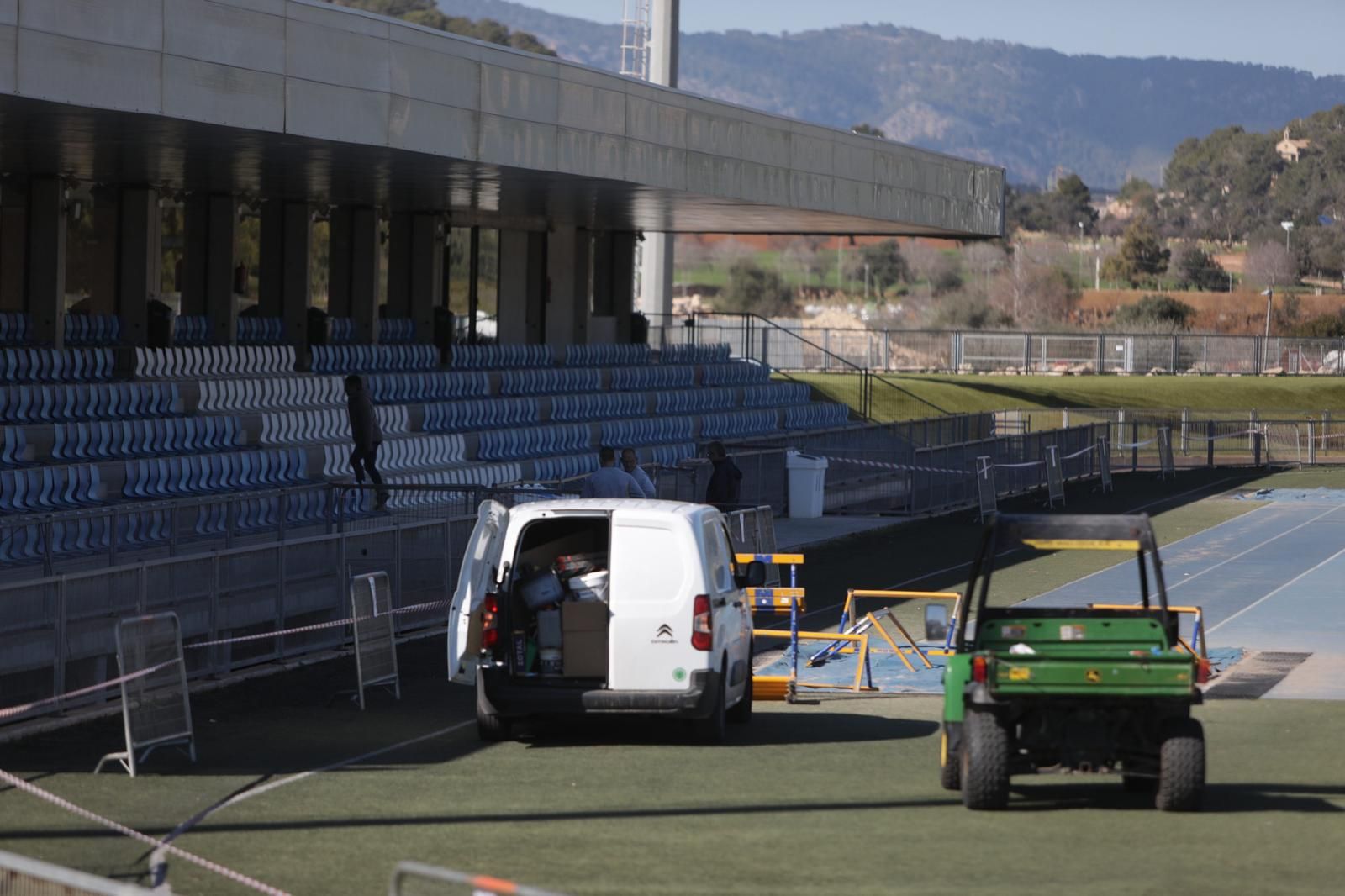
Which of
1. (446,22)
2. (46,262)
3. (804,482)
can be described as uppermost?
(446,22)

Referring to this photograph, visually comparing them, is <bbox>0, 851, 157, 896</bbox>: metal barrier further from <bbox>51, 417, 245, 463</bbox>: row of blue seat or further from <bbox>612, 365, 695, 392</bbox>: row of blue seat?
<bbox>612, 365, 695, 392</bbox>: row of blue seat

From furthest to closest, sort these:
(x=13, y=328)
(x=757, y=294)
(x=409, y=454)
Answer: (x=757, y=294)
(x=409, y=454)
(x=13, y=328)

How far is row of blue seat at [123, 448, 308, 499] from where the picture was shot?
23859 mm

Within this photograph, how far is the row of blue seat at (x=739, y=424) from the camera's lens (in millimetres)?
41969

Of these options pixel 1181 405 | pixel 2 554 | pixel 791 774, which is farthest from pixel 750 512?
pixel 1181 405

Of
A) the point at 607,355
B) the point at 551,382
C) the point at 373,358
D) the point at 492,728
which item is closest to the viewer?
the point at 492,728

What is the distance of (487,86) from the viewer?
27984mm

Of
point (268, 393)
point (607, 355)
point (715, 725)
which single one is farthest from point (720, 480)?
point (607, 355)

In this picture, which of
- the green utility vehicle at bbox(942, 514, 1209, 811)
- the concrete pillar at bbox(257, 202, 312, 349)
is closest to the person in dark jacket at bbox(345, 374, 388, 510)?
the concrete pillar at bbox(257, 202, 312, 349)

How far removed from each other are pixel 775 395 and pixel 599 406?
1034 centimetres

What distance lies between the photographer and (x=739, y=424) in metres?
43.9

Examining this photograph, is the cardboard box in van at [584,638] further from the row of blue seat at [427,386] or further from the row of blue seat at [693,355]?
the row of blue seat at [693,355]

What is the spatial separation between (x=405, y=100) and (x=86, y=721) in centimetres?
1357

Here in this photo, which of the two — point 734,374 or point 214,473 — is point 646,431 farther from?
point 214,473
